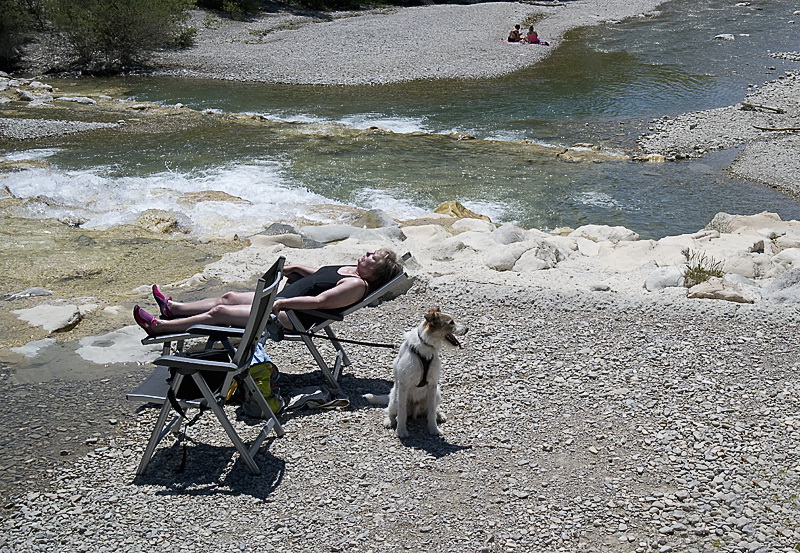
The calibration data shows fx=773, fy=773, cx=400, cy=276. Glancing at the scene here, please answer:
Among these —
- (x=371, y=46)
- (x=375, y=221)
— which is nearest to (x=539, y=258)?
(x=375, y=221)

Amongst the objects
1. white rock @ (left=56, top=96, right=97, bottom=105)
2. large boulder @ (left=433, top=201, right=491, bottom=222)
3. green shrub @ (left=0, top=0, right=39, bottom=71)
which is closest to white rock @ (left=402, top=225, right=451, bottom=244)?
large boulder @ (left=433, top=201, right=491, bottom=222)

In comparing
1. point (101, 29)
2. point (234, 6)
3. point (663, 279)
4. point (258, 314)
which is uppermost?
point (234, 6)

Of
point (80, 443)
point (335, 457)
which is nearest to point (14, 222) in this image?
point (80, 443)

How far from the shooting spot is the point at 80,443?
5766mm

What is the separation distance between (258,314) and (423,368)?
1.31 metres

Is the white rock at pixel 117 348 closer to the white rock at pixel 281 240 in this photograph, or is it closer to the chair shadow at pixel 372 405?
the chair shadow at pixel 372 405

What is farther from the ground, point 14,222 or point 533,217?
point 14,222

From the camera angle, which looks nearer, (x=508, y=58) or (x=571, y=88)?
(x=571, y=88)

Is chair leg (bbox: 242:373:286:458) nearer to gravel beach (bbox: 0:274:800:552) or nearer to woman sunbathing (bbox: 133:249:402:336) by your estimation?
gravel beach (bbox: 0:274:800:552)

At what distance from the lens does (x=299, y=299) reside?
6641 mm

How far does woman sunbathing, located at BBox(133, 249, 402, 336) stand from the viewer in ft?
21.2

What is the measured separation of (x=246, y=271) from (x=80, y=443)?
4297mm

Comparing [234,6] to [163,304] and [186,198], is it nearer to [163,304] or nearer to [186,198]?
[186,198]

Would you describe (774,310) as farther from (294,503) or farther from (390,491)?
(294,503)
